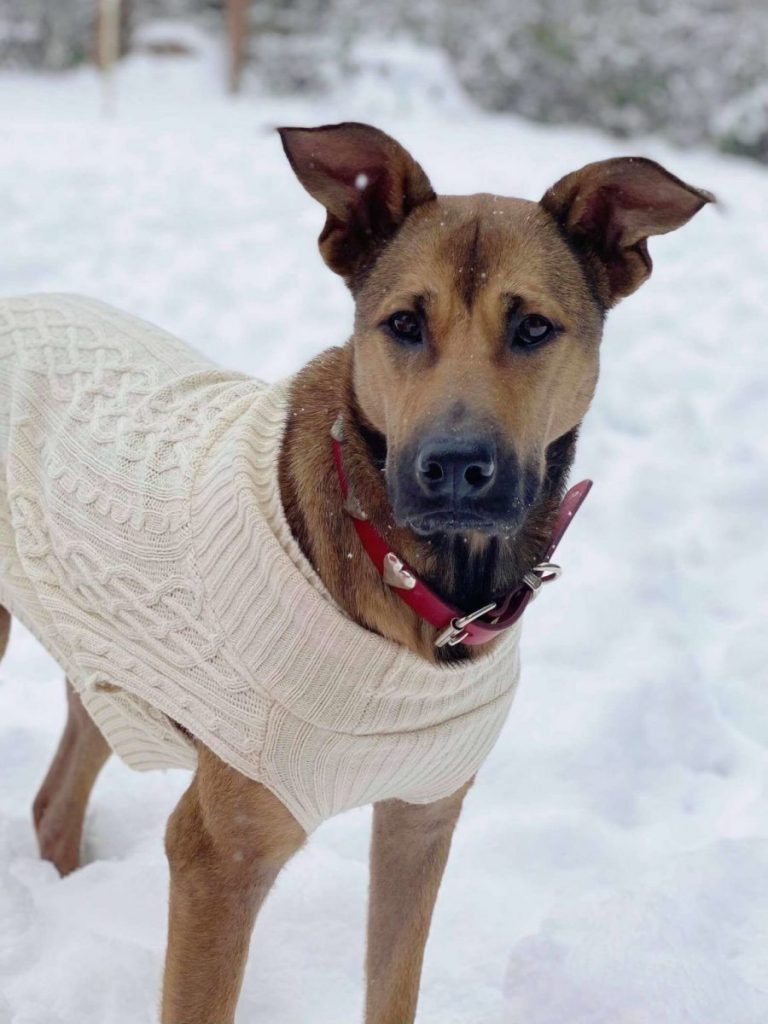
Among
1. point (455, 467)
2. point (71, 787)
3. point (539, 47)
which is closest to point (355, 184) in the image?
point (455, 467)

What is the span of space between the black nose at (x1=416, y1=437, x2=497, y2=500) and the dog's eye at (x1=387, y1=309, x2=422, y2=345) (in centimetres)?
34

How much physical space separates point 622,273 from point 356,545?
876 millimetres

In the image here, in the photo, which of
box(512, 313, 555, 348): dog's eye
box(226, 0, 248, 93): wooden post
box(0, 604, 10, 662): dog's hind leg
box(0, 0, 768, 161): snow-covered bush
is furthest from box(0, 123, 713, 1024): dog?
box(226, 0, 248, 93): wooden post

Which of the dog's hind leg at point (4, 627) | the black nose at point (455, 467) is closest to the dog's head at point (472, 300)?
the black nose at point (455, 467)

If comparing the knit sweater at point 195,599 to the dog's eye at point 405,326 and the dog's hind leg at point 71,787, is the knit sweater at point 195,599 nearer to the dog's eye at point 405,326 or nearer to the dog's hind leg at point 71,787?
the dog's eye at point 405,326

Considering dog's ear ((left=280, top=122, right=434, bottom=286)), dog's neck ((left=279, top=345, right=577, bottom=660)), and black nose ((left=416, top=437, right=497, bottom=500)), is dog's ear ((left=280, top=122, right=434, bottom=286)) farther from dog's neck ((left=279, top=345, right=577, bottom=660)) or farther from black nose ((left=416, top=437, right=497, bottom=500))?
black nose ((left=416, top=437, right=497, bottom=500))

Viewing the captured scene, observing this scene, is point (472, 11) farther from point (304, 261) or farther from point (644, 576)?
point (644, 576)

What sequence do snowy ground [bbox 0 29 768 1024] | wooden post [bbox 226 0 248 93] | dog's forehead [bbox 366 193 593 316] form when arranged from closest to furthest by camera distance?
dog's forehead [bbox 366 193 593 316] < snowy ground [bbox 0 29 768 1024] < wooden post [bbox 226 0 248 93]

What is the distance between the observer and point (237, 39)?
1528 cm

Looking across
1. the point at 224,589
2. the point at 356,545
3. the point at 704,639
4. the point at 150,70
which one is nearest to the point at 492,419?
the point at 356,545

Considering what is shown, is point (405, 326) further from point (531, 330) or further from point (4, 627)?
point (4, 627)

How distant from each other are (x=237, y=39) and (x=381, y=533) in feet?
47.7

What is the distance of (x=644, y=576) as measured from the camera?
469 centimetres

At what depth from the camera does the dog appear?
2.18 metres
